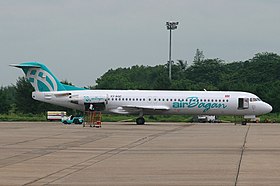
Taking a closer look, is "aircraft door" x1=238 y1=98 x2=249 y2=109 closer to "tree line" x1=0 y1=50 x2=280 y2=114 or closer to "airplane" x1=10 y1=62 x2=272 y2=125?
"airplane" x1=10 y1=62 x2=272 y2=125

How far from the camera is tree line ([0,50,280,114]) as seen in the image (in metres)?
84.2

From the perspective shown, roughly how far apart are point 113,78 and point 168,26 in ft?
120

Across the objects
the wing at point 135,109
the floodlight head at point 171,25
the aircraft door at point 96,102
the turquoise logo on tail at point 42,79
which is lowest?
the wing at point 135,109

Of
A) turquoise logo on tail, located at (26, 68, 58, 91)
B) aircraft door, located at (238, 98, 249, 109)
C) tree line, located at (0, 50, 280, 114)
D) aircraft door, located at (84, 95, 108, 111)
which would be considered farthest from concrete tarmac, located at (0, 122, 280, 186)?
tree line, located at (0, 50, 280, 114)

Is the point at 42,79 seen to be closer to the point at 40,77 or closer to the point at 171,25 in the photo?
the point at 40,77

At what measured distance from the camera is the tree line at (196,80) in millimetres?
84250

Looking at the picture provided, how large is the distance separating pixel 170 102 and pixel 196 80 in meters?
81.0

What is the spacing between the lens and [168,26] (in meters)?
93.9

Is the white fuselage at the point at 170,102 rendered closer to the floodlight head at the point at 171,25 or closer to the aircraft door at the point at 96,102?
the aircraft door at the point at 96,102

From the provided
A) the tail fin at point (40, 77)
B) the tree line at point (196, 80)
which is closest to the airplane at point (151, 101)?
the tail fin at point (40, 77)

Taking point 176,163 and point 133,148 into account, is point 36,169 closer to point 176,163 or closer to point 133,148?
point 176,163

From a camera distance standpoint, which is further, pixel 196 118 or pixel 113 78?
pixel 113 78

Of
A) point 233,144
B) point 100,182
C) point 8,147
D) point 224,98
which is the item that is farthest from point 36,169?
point 224,98

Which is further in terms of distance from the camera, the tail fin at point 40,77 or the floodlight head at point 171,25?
the floodlight head at point 171,25
